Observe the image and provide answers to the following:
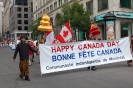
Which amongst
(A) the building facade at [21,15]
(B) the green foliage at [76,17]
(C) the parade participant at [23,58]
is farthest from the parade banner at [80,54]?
(A) the building facade at [21,15]

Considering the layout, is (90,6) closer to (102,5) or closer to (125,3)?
(102,5)

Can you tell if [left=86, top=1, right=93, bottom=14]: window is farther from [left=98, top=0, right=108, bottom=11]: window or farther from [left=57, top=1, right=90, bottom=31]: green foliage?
[left=57, top=1, right=90, bottom=31]: green foliage

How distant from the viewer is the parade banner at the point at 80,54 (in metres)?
8.57

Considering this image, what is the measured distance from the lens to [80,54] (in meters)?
9.38

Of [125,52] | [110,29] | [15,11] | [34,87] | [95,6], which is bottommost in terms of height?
[34,87]

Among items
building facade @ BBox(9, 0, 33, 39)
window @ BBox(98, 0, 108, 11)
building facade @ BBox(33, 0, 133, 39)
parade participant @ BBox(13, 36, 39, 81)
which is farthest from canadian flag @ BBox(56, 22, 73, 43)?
building facade @ BBox(9, 0, 33, 39)

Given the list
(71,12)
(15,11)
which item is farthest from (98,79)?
(15,11)

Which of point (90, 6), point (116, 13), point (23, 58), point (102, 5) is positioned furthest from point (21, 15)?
point (23, 58)

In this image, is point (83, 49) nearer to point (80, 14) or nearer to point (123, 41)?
point (123, 41)

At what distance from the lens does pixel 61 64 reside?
28.8ft

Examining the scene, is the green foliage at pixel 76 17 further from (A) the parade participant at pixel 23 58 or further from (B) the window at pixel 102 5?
(A) the parade participant at pixel 23 58

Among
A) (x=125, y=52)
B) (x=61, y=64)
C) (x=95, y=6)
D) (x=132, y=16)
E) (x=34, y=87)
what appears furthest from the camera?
(x=95, y=6)

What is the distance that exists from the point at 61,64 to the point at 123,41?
3.85 metres

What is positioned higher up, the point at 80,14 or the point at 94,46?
the point at 80,14
